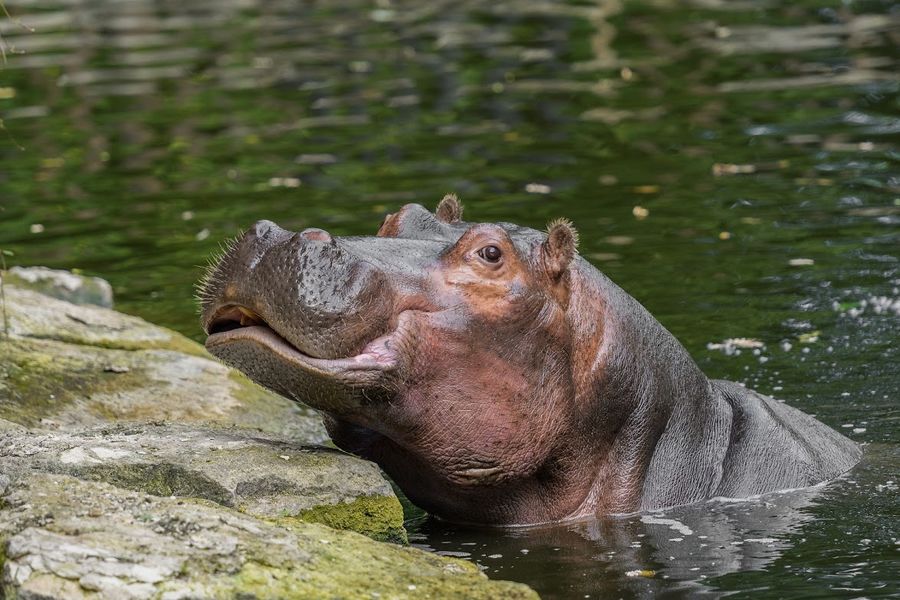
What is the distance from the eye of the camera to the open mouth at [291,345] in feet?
17.8

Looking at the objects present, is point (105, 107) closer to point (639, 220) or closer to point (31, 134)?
point (31, 134)

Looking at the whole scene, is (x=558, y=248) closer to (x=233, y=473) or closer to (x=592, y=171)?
(x=233, y=473)

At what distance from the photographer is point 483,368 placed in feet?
18.8

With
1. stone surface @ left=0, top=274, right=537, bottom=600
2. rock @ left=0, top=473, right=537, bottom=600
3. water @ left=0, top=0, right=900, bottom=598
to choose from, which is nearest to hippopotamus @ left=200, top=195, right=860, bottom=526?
water @ left=0, top=0, right=900, bottom=598

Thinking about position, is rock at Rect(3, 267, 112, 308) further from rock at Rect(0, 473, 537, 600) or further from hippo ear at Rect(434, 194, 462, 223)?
rock at Rect(0, 473, 537, 600)

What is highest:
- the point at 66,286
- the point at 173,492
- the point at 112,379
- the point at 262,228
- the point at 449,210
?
the point at 262,228

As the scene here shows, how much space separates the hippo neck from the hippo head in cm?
8

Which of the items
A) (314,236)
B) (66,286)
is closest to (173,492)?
(314,236)

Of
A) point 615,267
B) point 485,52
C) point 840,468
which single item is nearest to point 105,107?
point 485,52

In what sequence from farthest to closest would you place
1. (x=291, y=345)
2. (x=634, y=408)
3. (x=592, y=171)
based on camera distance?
(x=592, y=171) → (x=634, y=408) → (x=291, y=345)

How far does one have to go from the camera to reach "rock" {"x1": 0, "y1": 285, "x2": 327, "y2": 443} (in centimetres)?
744

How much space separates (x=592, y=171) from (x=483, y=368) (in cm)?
935

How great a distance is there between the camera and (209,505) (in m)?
5.21

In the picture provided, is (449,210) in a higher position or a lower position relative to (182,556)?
higher
